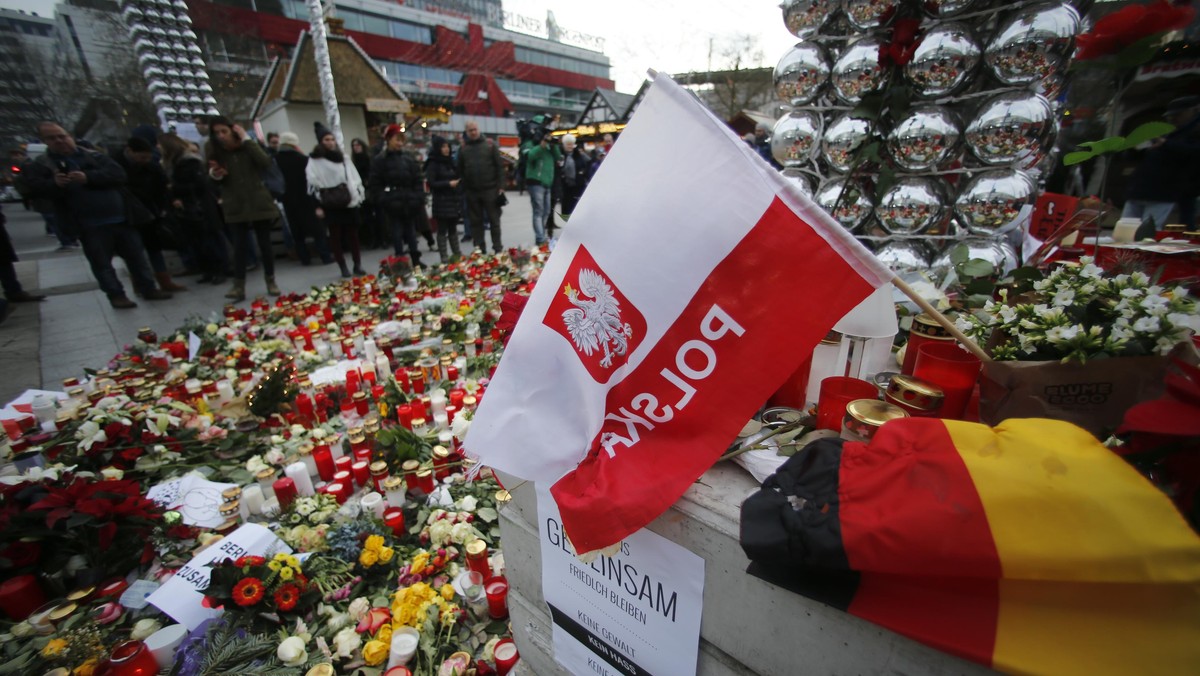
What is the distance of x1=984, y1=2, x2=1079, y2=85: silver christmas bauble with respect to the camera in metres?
2.00

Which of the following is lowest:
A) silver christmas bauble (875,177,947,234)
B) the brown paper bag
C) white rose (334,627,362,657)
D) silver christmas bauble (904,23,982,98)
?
white rose (334,627,362,657)

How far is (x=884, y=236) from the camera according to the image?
273 cm

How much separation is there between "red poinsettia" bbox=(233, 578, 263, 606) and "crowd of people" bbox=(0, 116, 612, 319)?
5130mm

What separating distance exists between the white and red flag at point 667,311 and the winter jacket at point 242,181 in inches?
235

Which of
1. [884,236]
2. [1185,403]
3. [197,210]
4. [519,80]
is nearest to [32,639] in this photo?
[1185,403]

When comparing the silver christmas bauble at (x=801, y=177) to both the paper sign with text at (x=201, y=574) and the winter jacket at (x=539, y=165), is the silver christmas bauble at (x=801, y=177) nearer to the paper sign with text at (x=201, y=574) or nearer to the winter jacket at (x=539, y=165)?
the paper sign with text at (x=201, y=574)

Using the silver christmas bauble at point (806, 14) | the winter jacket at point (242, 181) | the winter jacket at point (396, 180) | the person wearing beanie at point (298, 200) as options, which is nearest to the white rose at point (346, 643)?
the silver christmas bauble at point (806, 14)

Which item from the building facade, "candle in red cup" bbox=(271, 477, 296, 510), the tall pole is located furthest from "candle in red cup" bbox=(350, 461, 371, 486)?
the building facade

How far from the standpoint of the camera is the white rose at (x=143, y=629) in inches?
66.6

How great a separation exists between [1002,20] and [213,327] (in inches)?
229

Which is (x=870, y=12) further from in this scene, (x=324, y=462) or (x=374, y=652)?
(x=324, y=462)

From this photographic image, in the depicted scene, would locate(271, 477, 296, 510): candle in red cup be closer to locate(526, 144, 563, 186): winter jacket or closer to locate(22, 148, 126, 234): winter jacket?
locate(22, 148, 126, 234): winter jacket

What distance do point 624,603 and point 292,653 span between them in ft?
4.04

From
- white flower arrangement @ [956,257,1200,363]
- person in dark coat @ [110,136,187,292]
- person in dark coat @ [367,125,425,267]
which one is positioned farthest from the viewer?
person in dark coat @ [367,125,425,267]
